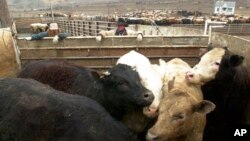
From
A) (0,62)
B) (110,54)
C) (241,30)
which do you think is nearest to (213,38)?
(110,54)

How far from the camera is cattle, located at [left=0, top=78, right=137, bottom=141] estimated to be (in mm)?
3324

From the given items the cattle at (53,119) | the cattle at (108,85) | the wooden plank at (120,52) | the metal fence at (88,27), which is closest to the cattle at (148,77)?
the cattle at (108,85)

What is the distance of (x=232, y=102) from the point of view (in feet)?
17.3

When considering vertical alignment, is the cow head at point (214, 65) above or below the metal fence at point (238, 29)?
above

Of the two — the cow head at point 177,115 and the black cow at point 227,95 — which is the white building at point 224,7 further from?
the cow head at point 177,115

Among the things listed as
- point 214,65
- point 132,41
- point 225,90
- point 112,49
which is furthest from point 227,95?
point 112,49

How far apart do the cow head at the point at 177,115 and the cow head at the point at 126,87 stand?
11.1 inches

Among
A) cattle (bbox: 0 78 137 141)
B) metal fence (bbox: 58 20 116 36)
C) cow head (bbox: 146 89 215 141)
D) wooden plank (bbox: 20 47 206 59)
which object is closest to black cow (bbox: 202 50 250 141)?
cow head (bbox: 146 89 215 141)

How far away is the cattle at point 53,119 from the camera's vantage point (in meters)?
3.32

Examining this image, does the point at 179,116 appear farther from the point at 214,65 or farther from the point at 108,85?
the point at 214,65

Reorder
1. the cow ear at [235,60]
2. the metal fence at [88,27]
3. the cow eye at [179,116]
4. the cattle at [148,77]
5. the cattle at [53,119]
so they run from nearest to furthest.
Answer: the cattle at [53,119] → the cow eye at [179,116] → the cattle at [148,77] → the cow ear at [235,60] → the metal fence at [88,27]

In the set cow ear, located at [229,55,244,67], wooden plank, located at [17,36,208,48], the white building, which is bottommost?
the white building

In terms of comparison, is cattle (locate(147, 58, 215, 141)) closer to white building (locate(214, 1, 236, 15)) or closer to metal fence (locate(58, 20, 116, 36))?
metal fence (locate(58, 20, 116, 36))

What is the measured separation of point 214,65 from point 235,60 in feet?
1.05
